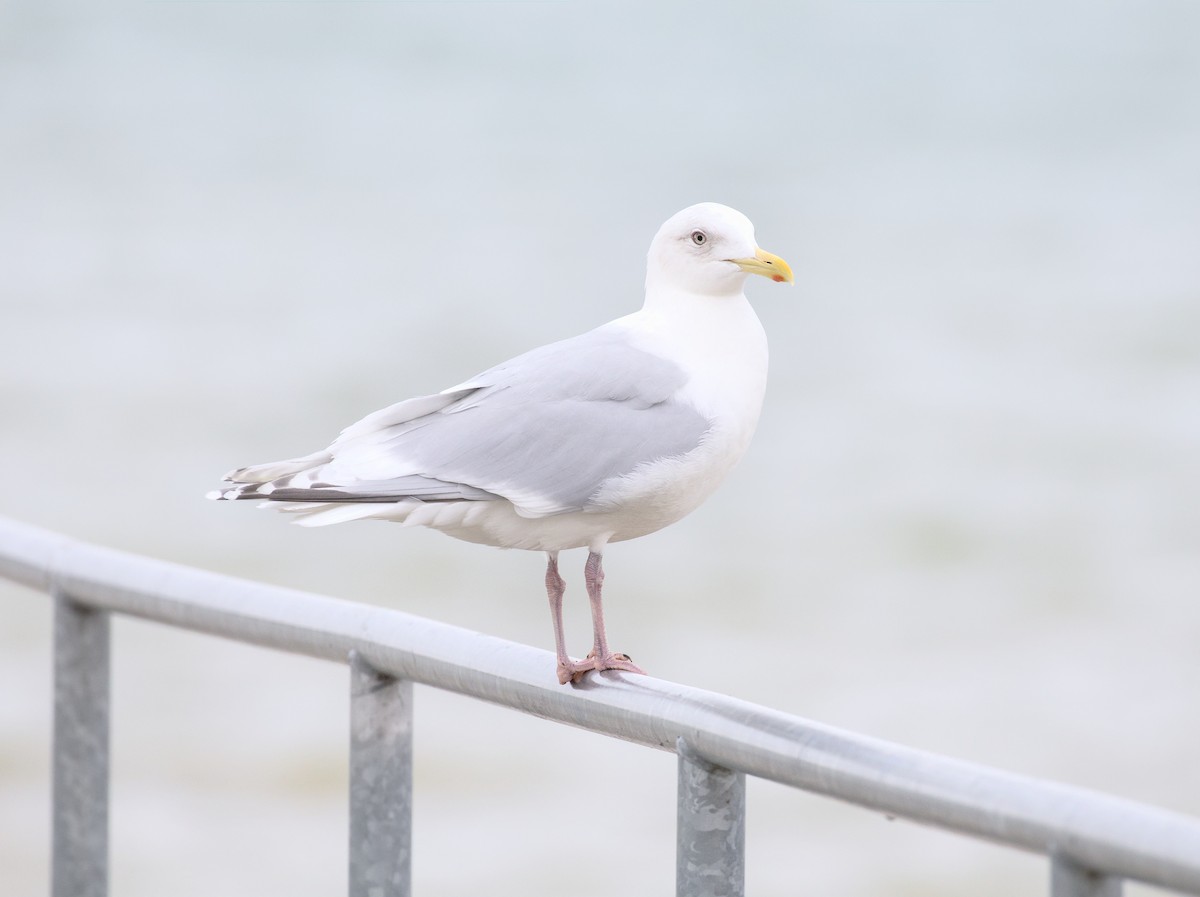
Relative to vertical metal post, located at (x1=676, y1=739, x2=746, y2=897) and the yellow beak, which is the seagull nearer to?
the yellow beak

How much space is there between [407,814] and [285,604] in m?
0.22

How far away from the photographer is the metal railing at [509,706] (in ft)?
3.27

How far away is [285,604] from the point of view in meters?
1.55

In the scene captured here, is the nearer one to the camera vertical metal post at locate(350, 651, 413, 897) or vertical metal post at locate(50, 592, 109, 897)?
vertical metal post at locate(350, 651, 413, 897)

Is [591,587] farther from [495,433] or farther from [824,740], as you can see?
[824,740]

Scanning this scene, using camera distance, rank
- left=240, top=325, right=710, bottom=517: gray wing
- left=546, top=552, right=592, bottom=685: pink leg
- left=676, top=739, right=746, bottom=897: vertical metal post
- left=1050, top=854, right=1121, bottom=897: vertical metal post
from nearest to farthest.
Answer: left=1050, top=854, right=1121, bottom=897: vertical metal post < left=676, top=739, right=746, bottom=897: vertical metal post < left=546, top=552, right=592, bottom=685: pink leg < left=240, top=325, right=710, bottom=517: gray wing

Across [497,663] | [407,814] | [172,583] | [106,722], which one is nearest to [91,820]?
[106,722]

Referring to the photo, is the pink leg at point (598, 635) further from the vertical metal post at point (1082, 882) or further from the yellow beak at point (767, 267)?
the vertical metal post at point (1082, 882)

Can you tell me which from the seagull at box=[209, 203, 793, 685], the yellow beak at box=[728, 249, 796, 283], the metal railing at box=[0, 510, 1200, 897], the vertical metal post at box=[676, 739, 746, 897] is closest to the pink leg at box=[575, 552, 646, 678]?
the seagull at box=[209, 203, 793, 685]

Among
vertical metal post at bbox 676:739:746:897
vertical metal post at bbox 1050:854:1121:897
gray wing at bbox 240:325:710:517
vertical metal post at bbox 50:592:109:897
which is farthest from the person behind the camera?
vertical metal post at bbox 50:592:109:897

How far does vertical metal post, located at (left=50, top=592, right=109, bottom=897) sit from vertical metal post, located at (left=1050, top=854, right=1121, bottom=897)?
44.0 inches

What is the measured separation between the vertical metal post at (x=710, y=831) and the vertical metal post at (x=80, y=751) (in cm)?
78

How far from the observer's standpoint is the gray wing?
5.02ft

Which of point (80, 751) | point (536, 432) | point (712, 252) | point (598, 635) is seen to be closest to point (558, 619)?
point (598, 635)
